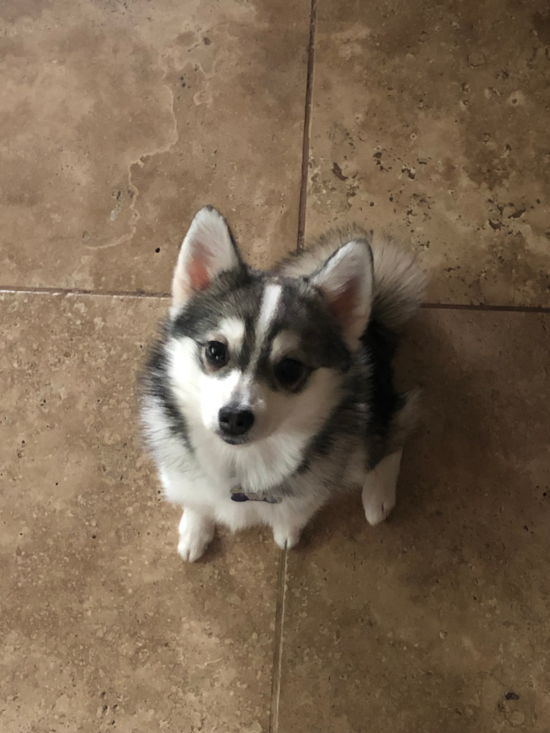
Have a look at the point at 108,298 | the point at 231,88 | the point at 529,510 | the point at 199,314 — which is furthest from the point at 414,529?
the point at 231,88

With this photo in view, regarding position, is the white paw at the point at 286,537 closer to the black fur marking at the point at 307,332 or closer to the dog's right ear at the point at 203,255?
the black fur marking at the point at 307,332

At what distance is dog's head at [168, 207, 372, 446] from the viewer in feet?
4.10

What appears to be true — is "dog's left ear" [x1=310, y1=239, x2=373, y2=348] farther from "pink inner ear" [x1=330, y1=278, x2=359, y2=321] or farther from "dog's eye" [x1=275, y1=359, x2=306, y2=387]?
"dog's eye" [x1=275, y1=359, x2=306, y2=387]

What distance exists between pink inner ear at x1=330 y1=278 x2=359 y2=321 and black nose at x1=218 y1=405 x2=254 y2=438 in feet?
1.16

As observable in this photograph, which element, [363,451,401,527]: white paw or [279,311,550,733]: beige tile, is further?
[363,451,401,527]: white paw

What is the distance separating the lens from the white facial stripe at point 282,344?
4.17 ft

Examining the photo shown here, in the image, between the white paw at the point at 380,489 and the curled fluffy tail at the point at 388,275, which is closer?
the curled fluffy tail at the point at 388,275

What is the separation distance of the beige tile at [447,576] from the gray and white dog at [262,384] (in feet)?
1.05

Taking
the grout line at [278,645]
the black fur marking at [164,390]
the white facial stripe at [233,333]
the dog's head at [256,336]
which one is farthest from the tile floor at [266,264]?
the white facial stripe at [233,333]

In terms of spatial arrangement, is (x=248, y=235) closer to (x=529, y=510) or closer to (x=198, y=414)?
(x=198, y=414)

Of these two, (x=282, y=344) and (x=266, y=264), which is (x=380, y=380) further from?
(x=266, y=264)

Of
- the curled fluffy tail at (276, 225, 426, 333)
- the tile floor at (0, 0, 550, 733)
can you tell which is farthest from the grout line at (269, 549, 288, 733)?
the curled fluffy tail at (276, 225, 426, 333)

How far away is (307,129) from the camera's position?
2.26 meters

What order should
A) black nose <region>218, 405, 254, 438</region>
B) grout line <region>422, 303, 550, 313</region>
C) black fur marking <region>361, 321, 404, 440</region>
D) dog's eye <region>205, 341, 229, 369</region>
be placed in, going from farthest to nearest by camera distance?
1. grout line <region>422, 303, 550, 313</region>
2. black fur marking <region>361, 321, 404, 440</region>
3. dog's eye <region>205, 341, 229, 369</region>
4. black nose <region>218, 405, 254, 438</region>
